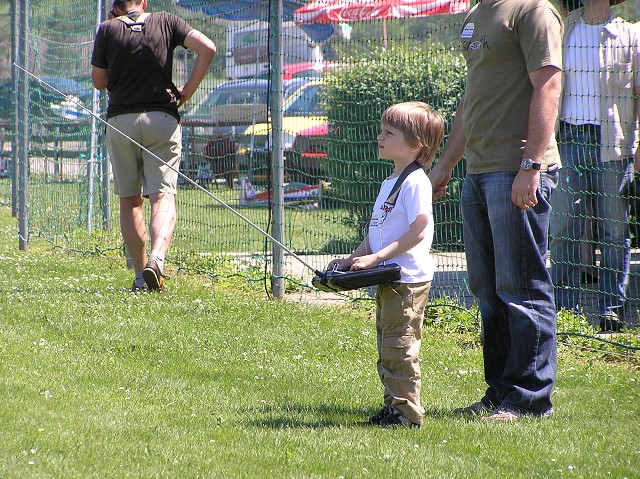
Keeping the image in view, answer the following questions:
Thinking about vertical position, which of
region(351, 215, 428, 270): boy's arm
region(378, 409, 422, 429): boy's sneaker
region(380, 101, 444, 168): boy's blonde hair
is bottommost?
region(378, 409, 422, 429): boy's sneaker

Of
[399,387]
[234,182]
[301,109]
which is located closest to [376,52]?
[301,109]

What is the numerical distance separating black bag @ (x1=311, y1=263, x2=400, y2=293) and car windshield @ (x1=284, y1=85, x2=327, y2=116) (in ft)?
13.1

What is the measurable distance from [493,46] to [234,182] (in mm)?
4605

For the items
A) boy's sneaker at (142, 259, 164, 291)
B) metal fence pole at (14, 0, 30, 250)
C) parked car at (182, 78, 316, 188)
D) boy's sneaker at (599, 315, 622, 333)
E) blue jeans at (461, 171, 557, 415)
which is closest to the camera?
blue jeans at (461, 171, 557, 415)

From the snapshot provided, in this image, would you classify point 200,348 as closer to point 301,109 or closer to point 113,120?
point 113,120

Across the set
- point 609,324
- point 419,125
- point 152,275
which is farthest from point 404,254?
point 152,275

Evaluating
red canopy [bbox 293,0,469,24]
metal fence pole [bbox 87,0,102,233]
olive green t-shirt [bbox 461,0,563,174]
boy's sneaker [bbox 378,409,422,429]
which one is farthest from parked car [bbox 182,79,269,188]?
boy's sneaker [bbox 378,409,422,429]

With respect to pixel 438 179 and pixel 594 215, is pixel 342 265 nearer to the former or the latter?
pixel 438 179

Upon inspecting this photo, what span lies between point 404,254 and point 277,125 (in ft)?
11.5

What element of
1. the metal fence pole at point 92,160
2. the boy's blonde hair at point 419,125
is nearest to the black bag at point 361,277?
the boy's blonde hair at point 419,125

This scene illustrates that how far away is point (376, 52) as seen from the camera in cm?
744

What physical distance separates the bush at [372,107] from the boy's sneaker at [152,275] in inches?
61.9

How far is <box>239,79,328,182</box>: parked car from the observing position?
294 inches

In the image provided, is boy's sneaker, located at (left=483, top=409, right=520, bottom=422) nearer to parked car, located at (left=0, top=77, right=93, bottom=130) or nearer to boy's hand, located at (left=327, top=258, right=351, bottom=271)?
boy's hand, located at (left=327, top=258, right=351, bottom=271)
